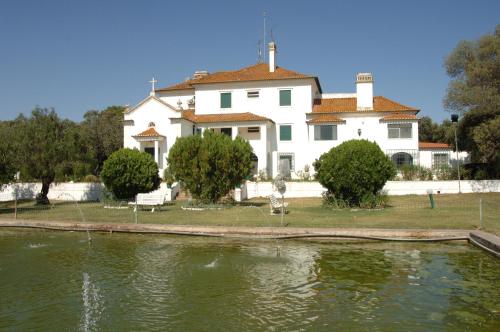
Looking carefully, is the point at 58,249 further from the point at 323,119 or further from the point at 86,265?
the point at 323,119

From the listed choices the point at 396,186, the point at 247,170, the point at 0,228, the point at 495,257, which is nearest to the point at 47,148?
the point at 0,228

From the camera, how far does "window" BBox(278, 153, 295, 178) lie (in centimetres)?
4138

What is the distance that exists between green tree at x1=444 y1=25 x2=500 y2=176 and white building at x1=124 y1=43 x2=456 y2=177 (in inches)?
200

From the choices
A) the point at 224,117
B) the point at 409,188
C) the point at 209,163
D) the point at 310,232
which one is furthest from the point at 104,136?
the point at 310,232

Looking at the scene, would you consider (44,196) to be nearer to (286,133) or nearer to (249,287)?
(286,133)

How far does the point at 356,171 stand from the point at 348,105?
21.7m

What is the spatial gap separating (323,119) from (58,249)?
2999 centimetres

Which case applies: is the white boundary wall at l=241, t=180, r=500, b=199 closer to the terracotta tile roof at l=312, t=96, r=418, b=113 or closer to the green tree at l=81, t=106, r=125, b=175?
the terracotta tile roof at l=312, t=96, r=418, b=113

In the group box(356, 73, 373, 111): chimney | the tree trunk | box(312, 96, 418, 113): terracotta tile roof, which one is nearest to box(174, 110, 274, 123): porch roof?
box(312, 96, 418, 113): terracotta tile roof

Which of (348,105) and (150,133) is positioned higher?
(348,105)

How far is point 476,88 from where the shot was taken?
33.0 metres

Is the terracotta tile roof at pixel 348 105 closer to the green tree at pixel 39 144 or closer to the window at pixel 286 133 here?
the window at pixel 286 133

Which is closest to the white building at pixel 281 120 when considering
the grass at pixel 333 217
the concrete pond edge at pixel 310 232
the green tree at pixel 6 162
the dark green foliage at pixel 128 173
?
the dark green foliage at pixel 128 173

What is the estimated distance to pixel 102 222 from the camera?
61.7ft
